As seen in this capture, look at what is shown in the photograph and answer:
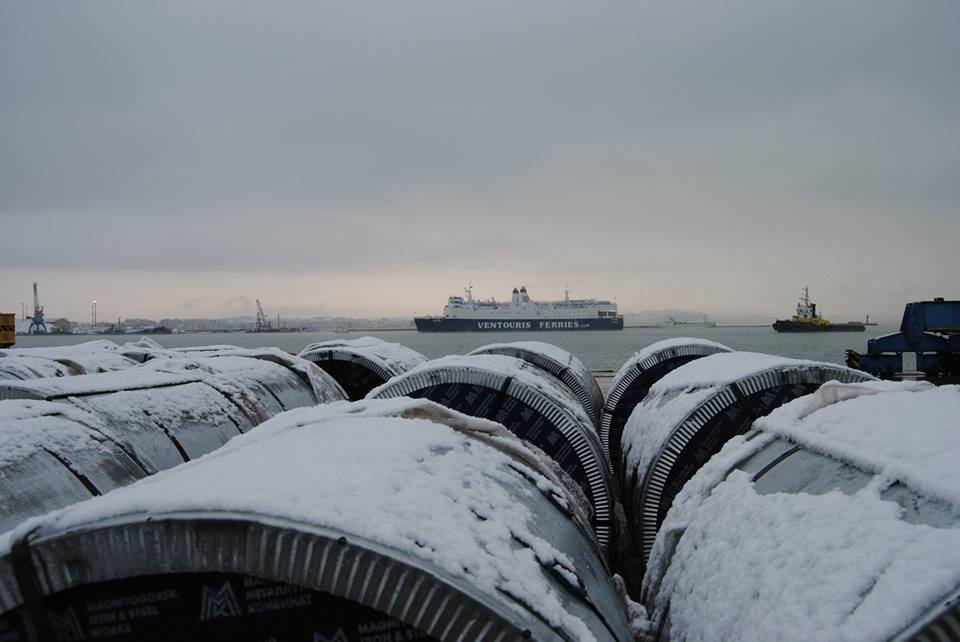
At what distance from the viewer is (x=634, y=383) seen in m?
9.12

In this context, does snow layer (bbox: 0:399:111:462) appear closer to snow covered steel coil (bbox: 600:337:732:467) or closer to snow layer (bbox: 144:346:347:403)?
snow layer (bbox: 144:346:347:403)

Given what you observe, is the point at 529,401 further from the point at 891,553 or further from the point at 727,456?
the point at 891,553

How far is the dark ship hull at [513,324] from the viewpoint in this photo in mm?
127688

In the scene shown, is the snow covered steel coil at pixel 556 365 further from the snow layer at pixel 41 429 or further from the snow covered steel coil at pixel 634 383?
the snow layer at pixel 41 429

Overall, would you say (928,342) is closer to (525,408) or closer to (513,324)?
(525,408)

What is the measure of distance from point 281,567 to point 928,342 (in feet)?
74.6

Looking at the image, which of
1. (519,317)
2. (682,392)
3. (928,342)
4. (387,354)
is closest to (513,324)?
(519,317)

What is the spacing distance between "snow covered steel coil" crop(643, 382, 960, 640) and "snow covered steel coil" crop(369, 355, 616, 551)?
1.61 meters

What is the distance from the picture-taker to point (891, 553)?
79.9 inches

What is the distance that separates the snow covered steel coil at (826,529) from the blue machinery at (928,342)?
19239 millimetres

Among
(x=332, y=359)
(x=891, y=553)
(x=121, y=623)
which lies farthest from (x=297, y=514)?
(x=332, y=359)

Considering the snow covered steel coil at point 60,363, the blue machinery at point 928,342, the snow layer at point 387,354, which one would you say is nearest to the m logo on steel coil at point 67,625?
the snow covered steel coil at point 60,363

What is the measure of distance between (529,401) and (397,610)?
3823mm

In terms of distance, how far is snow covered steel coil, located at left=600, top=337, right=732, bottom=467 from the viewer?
9031 millimetres
